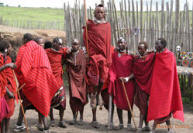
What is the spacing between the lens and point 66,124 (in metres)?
6.17

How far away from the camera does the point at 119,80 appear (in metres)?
5.74

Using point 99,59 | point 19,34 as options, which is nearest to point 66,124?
point 99,59

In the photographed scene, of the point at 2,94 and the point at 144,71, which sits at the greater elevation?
the point at 144,71

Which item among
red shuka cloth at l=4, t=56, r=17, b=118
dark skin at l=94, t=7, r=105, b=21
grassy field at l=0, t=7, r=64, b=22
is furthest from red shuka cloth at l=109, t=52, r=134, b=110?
grassy field at l=0, t=7, r=64, b=22

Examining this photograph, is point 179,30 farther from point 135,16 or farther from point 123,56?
point 123,56

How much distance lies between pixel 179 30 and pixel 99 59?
144 inches

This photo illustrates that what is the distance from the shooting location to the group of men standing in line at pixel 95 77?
16.6 ft

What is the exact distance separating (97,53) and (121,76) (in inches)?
29.2

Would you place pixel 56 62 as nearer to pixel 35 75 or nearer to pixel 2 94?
pixel 35 75

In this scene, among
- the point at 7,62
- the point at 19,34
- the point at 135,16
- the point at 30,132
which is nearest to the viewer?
the point at 7,62

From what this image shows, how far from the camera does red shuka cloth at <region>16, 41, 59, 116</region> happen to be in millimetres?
5070

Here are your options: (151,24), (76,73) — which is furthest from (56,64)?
(151,24)

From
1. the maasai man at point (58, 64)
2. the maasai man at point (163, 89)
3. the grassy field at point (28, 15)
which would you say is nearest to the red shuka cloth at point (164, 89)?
the maasai man at point (163, 89)

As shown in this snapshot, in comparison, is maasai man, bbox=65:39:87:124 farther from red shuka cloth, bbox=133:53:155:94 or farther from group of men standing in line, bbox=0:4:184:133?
red shuka cloth, bbox=133:53:155:94
